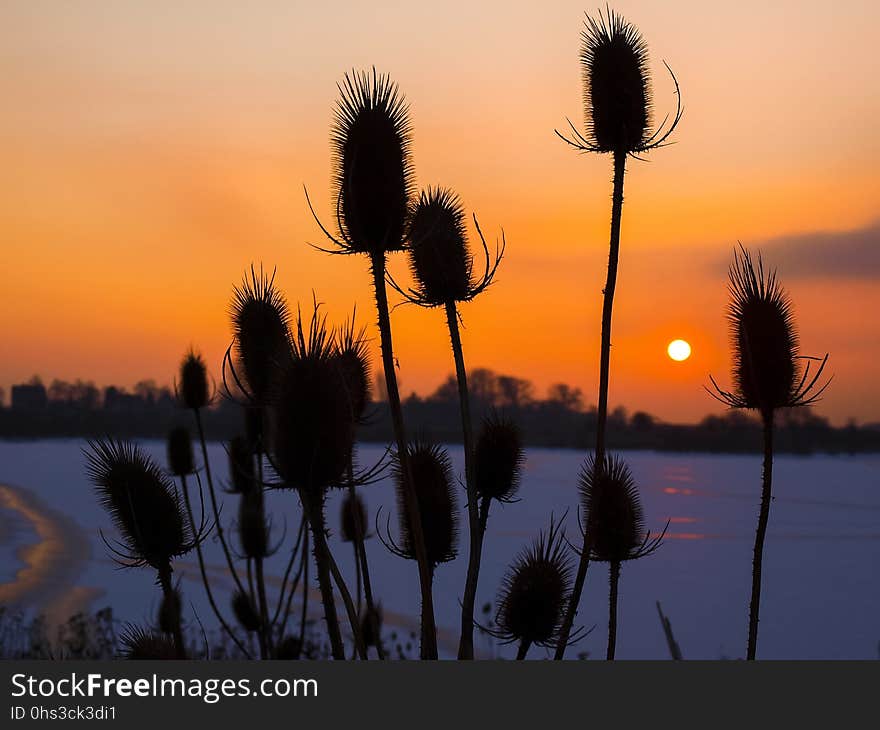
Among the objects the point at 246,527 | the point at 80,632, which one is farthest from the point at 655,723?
the point at 80,632

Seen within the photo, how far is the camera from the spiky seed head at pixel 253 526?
21.4 ft

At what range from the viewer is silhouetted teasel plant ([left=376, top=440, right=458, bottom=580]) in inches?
167

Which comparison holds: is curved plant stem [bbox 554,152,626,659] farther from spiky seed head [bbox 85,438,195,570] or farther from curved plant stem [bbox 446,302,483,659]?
spiky seed head [bbox 85,438,195,570]

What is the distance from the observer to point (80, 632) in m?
11.5

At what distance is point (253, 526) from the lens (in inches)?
262

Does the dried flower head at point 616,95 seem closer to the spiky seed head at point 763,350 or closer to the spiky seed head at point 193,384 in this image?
the spiky seed head at point 763,350

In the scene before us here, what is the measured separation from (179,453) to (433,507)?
13.6 feet

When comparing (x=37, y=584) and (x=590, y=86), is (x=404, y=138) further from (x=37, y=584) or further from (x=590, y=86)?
(x=37, y=584)

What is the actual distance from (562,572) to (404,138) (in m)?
2.11

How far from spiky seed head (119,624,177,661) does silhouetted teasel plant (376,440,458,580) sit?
101 centimetres

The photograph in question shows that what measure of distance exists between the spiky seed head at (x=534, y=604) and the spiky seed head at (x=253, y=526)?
8.12 feet

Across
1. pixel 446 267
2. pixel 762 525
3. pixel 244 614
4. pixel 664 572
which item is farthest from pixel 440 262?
pixel 664 572

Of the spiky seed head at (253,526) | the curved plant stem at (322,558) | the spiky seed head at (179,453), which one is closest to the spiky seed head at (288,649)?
the spiky seed head at (253,526)

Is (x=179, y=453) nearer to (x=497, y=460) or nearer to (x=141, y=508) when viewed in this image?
(x=497, y=460)
